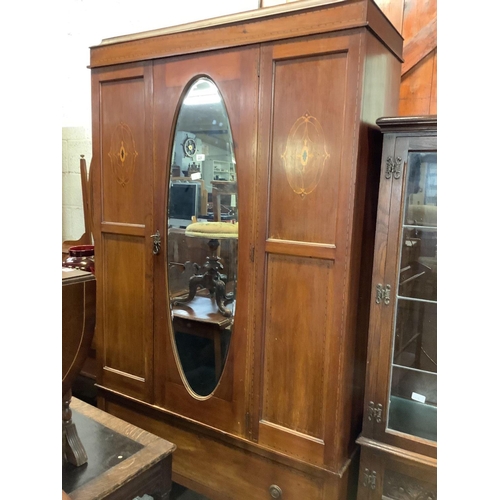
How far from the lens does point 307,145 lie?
142cm

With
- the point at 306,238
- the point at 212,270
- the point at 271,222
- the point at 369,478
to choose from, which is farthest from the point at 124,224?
the point at 369,478

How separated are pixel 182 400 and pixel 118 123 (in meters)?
1.21

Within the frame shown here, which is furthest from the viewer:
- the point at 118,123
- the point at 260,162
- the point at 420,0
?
the point at 118,123

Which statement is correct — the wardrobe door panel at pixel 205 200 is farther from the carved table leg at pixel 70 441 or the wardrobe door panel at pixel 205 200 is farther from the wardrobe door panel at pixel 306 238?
the carved table leg at pixel 70 441

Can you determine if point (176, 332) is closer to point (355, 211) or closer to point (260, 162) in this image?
point (260, 162)

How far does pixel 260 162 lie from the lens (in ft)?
4.91

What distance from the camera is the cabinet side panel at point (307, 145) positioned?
1.36 metres

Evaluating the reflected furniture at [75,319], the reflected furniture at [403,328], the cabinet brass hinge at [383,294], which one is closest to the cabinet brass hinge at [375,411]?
the reflected furniture at [403,328]

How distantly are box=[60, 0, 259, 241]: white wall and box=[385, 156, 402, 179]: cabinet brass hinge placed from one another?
1497mm

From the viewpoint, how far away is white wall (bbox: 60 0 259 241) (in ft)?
7.94

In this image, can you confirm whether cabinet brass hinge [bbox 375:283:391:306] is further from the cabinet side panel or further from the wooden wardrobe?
the cabinet side panel
